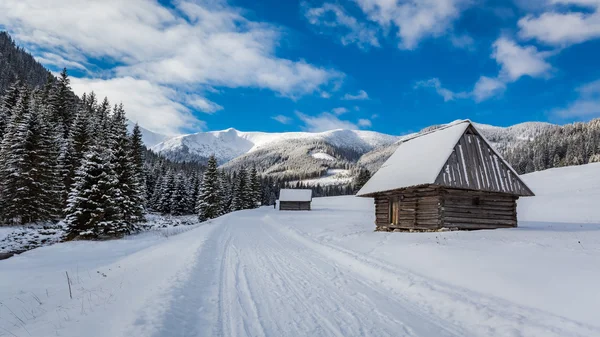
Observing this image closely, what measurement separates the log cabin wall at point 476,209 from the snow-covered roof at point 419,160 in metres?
1.62

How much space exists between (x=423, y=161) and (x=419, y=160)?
1.97 feet

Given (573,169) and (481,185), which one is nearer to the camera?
(481,185)

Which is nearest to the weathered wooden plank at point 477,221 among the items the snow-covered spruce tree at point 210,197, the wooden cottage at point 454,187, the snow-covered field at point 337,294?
the wooden cottage at point 454,187

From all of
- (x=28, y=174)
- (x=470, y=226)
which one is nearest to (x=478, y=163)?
(x=470, y=226)

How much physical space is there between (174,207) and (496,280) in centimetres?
6787

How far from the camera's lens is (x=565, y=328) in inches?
213

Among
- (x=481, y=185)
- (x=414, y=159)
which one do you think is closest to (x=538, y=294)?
(x=481, y=185)

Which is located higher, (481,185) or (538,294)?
(481,185)

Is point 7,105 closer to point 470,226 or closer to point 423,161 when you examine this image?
point 423,161

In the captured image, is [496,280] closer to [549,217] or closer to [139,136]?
[549,217]

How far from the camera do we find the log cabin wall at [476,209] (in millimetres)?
17750

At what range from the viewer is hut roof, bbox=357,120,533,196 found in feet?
59.4

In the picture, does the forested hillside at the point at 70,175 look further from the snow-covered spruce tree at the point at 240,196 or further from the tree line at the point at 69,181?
the snow-covered spruce tree at the point at 240,196

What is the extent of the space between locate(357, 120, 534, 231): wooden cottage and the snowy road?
220 inches
